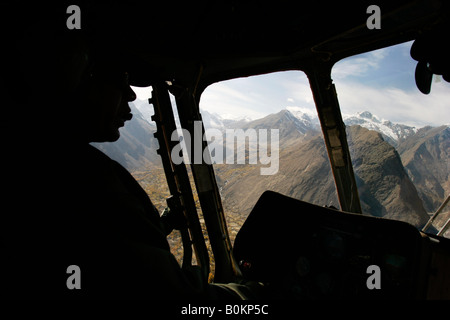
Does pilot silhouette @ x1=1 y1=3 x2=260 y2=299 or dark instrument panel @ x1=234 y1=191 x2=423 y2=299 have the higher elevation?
pilot silhouette @ x1=1 y1=3 x2=260 y2=299

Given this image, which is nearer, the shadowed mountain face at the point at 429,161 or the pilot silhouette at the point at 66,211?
the pilot silhouette at the point at 66,211

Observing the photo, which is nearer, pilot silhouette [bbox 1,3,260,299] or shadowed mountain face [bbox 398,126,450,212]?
pilot silhouette [bbox 1,3,260,299]

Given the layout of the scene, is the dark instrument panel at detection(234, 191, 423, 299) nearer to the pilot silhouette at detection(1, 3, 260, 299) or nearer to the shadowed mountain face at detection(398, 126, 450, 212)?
the pilot silhouette at detection(1, 3, 260, 299)

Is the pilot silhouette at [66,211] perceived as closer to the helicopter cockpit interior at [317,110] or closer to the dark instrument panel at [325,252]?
the helicopter cockpit interior at [317,110]

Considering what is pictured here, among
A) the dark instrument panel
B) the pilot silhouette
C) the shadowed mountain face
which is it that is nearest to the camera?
the pilot silhouette

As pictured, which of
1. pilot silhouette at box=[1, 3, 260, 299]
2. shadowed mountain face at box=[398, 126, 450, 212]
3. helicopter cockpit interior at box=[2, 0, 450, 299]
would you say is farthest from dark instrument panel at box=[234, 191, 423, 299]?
shadowed mountain face at box=[398, 126, 450, 212]

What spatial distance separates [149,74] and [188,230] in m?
1.44

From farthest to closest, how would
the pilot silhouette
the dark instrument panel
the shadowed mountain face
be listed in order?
the shadowed mountain face, the dark instrument panel, the pilot silhouette

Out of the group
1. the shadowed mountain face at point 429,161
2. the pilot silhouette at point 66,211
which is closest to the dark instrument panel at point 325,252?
the pilot silhouette at point 66,211

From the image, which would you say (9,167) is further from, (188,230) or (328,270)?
(188,230)

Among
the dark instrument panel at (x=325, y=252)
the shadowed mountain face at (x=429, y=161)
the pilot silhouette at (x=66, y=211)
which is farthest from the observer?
the shadowed mountain face at (x=429, y=161)

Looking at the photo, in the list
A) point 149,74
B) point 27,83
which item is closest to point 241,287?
point 27,83

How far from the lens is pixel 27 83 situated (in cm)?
71

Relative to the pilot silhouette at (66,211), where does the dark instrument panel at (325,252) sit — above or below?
below
